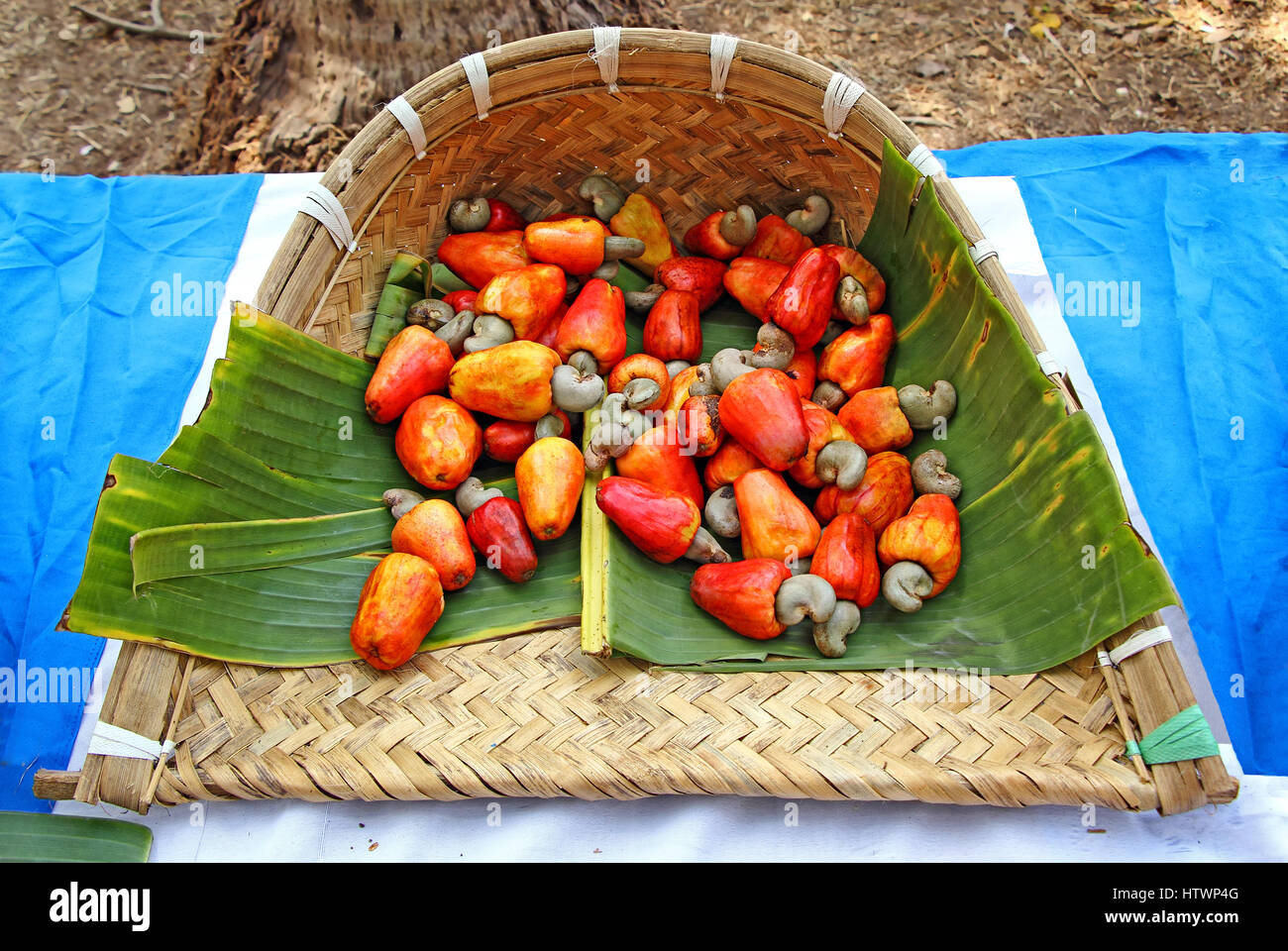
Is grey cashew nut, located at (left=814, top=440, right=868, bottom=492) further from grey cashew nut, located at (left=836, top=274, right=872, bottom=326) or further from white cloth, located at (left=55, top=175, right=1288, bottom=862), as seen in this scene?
white cloth, located at (left=55, top=175, right=1288, bottom=862)

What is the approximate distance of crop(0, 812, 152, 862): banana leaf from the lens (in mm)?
1388

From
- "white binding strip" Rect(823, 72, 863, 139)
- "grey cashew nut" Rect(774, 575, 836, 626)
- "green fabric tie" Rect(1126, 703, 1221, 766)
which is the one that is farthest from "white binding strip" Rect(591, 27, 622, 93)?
"green fabric tie" Rect(1126, 703, 1221, 766)

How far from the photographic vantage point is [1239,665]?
183cm

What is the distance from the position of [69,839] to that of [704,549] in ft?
3.71

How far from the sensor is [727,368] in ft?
5.88

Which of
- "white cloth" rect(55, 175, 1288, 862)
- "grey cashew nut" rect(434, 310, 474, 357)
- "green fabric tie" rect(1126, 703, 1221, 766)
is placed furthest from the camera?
"grey cashew nut" rect(434, 310, 474, 357)

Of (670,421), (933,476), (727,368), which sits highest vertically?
(727,368)

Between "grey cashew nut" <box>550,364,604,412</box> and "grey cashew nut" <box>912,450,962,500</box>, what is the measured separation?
0.64 metres

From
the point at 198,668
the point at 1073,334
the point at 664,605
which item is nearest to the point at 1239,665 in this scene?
the point at 1073,334

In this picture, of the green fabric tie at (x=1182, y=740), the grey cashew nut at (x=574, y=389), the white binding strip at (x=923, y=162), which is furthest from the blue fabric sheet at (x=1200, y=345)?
the grey cashew nut at (x=574, y=389)

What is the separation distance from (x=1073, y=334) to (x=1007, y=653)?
107 centimetres

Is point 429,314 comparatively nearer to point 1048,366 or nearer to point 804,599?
point 804,599

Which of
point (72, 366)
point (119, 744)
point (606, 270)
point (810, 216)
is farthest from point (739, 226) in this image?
point (72, 366)

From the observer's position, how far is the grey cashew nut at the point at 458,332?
189 centimetres
